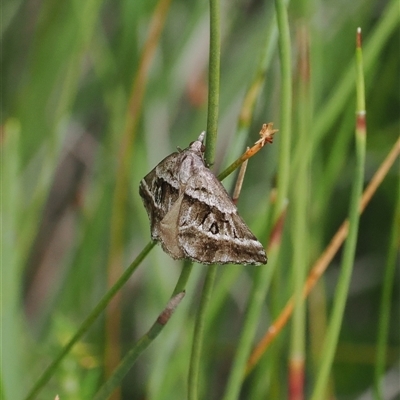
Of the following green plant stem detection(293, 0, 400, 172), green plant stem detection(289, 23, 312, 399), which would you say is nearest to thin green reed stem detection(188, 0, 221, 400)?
green plant stem detection(289, 23, 312, 399)

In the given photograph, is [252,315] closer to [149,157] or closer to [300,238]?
[300,238]

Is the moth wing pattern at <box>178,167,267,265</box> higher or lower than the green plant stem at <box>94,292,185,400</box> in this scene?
higher

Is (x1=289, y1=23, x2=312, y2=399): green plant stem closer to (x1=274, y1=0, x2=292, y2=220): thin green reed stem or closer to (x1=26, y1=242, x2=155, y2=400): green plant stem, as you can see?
(x1=274, y1=0, x2=292, y2=220): thin green reed stem

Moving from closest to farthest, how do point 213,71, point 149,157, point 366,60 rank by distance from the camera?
point 213,71 < point 366,60 < point 149,157

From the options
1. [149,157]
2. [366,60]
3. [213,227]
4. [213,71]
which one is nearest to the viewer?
[213,71]

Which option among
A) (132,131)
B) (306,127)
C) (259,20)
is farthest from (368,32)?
(306,127)

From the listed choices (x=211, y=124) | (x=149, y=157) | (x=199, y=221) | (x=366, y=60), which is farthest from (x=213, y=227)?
(x=149, y=157)
